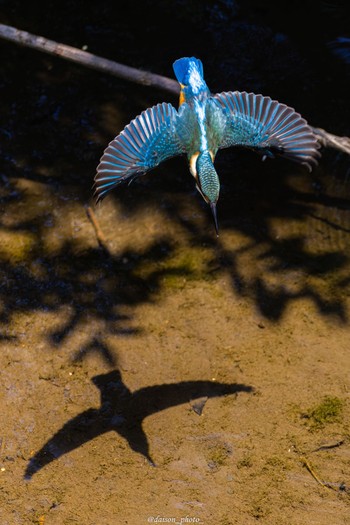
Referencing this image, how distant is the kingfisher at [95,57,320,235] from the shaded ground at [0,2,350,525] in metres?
1.09

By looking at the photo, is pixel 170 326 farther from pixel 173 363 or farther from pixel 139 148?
pixel 139 148

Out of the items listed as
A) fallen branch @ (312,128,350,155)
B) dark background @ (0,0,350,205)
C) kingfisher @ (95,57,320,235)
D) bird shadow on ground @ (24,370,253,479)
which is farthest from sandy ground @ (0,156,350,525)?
kingfisher @ (95,57,320,235)

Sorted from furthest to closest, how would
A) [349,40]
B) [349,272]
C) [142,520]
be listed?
[349,40], [349,272], [142,520]

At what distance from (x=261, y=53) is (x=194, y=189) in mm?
1817

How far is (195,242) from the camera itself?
→ 5184 millimetres

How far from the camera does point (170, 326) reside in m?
4.75

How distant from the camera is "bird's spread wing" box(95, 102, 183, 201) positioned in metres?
A: 3.91

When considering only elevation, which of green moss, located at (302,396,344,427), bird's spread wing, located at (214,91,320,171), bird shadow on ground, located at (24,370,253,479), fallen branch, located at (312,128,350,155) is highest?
bird's spread wing, located at (214,91,320,171)

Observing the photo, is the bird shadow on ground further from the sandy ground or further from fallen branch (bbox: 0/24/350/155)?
fallen branch (bbox: 0/24/350/155)

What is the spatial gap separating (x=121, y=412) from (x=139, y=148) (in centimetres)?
179

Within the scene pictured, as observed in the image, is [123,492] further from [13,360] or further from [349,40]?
[349,40]

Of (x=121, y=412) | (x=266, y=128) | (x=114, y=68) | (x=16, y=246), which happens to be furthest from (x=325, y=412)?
(x=114, y=68)

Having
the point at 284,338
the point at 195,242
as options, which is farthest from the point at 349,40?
the point at 284,338

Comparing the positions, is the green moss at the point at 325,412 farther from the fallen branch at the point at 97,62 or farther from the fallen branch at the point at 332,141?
the fallen branch at the point at 97,62
